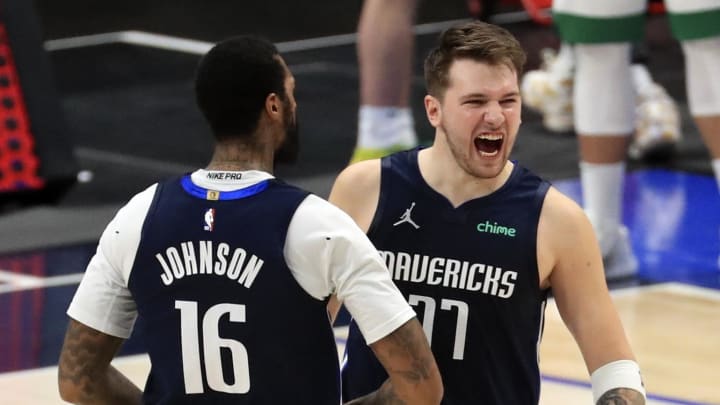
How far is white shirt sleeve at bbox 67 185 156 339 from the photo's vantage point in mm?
3102

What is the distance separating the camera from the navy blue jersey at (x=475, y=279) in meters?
3.57

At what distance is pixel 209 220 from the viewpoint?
3.07m

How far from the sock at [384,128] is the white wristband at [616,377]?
396 centimetres

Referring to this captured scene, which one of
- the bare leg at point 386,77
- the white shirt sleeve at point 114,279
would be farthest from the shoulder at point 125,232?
the bare leg at point 386,77

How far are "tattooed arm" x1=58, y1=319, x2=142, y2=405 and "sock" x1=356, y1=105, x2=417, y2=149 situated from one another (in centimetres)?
428

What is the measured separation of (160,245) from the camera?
121 inches

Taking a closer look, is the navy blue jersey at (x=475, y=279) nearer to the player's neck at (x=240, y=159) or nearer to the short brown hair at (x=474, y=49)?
the short brown hair at (x=474, y=49)

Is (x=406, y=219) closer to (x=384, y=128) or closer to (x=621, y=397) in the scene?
(x=621, y=397)

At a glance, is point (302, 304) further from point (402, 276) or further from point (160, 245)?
point (402, 276)

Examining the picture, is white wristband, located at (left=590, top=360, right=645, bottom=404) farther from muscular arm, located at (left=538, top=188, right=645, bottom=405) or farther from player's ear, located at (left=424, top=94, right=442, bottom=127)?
player's ear, located at (left=424, top=94, right=442, bottom=127)

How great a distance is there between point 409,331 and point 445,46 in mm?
756

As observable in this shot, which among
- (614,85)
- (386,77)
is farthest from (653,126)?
(614,85)

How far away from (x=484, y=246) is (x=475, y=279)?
0.24 ft

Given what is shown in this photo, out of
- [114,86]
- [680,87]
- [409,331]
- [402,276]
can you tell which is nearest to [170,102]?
[114,86]
